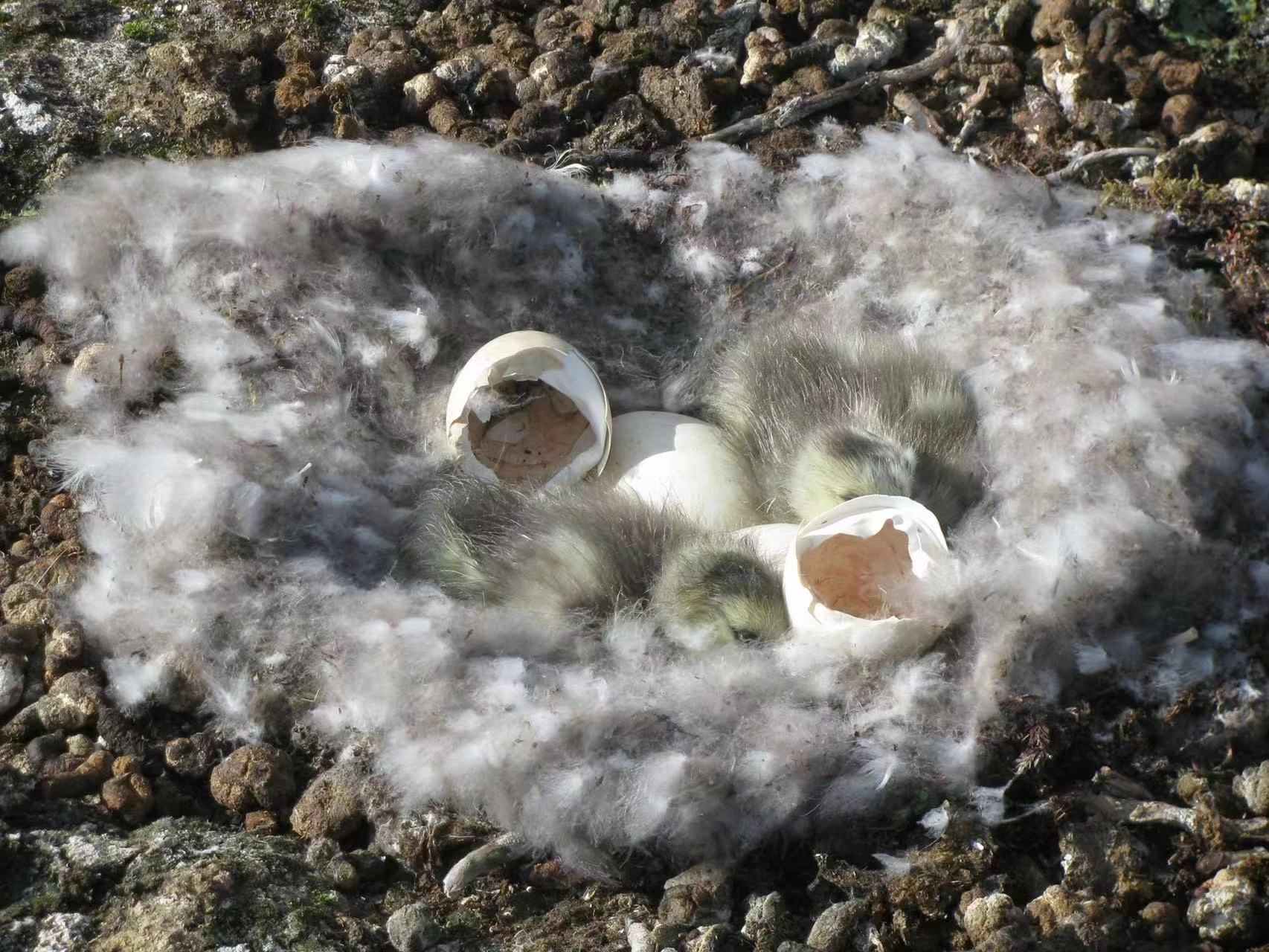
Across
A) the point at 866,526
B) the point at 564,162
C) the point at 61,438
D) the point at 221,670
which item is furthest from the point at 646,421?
the point at 61,438

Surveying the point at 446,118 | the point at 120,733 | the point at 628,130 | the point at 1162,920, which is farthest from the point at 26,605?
the point at 1162,920

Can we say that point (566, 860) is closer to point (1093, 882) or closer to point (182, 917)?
point (182, 917)

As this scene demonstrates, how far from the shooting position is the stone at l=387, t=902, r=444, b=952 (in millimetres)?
1724

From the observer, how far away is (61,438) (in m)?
2.43

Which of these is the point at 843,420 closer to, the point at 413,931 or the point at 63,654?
the point at 413,931

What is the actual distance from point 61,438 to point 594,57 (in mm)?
1556

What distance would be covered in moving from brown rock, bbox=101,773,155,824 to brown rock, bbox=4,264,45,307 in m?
1.17

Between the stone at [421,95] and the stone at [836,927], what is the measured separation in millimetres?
2101

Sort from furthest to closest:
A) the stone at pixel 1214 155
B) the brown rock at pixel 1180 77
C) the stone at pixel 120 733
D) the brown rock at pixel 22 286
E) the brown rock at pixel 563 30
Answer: the brown rock at pixel 563 30 → the brown rock at pixel 1180 77 → the stone at pixel 1214 155 → the brown rock at pixel 22 286 → the stone at pixel 120 733

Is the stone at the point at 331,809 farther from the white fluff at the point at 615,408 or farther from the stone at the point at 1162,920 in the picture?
the stone at the point at 1162,920

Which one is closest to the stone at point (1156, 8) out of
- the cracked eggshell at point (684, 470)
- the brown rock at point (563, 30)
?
the brown rock at point (563, 30)

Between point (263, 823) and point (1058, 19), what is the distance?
2498mm

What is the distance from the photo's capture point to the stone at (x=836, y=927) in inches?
68.3

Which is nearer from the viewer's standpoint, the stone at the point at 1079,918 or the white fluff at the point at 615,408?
the stone at the point at 1079,918
